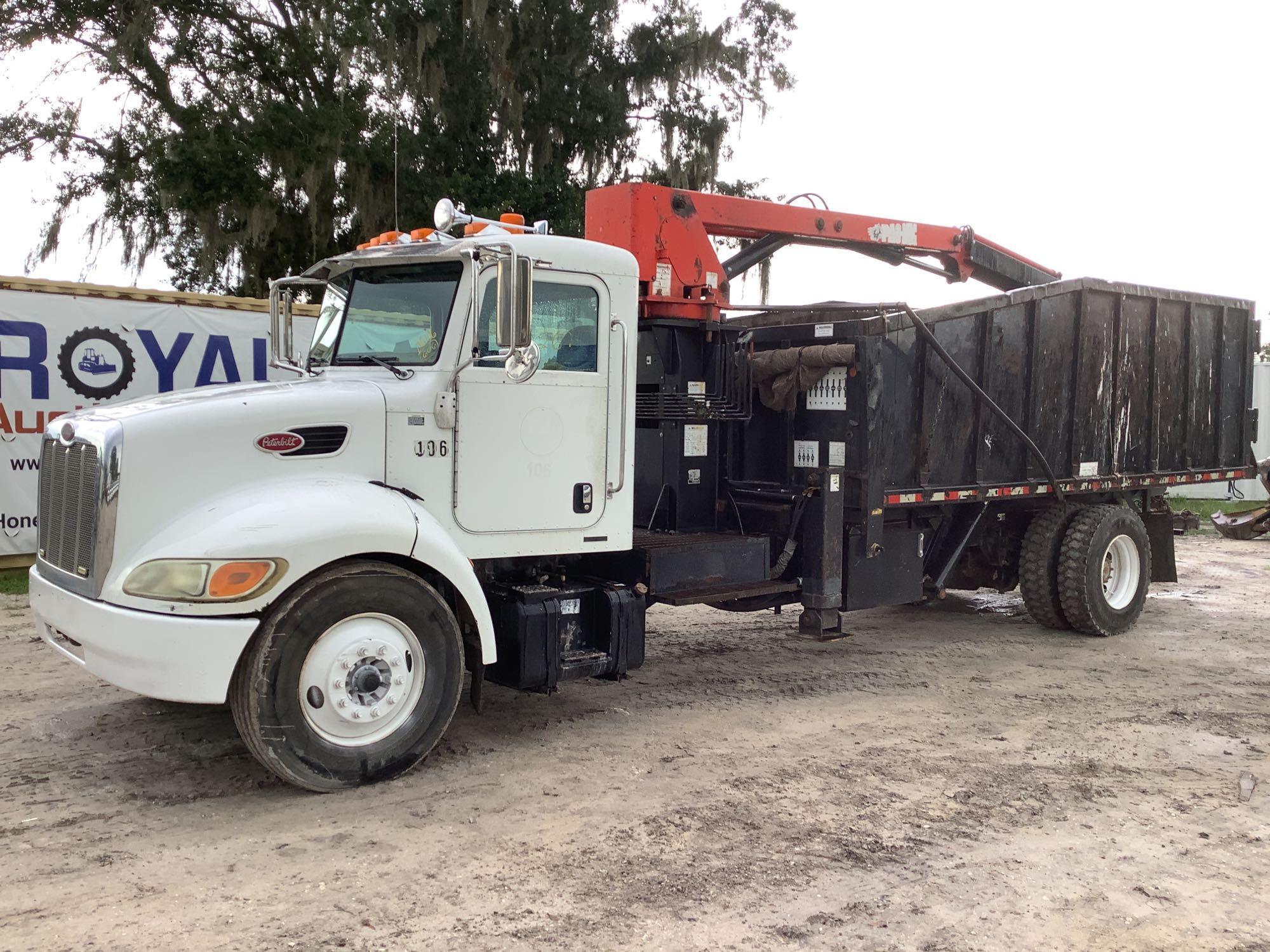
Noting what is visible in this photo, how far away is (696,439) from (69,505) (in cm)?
370

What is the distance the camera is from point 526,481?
583cm

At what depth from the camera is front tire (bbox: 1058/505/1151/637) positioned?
8953mm

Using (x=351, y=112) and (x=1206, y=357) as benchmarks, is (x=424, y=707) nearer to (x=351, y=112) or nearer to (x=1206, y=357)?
(x=1206, y=357)

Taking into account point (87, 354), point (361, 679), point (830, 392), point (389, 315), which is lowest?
point (361, 679)

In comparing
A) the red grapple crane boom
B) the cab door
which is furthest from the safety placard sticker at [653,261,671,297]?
the cab door

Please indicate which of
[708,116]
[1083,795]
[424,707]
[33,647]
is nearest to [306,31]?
[708,116]

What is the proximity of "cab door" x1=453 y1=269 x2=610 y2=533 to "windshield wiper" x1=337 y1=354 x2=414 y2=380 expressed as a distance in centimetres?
28

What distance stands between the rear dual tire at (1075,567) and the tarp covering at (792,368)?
2.87 metres

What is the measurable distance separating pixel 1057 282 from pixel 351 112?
1287 centimetres

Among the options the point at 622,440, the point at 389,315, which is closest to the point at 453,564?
the point at 622,440

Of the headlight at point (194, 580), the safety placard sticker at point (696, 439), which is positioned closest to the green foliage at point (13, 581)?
the headlight at point (194, 580)

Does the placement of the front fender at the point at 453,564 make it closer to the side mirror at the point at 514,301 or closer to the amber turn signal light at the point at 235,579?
the amber turn signal light at the point at 235,579

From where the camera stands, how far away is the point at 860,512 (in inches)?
293

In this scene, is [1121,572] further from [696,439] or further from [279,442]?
[279,442]
